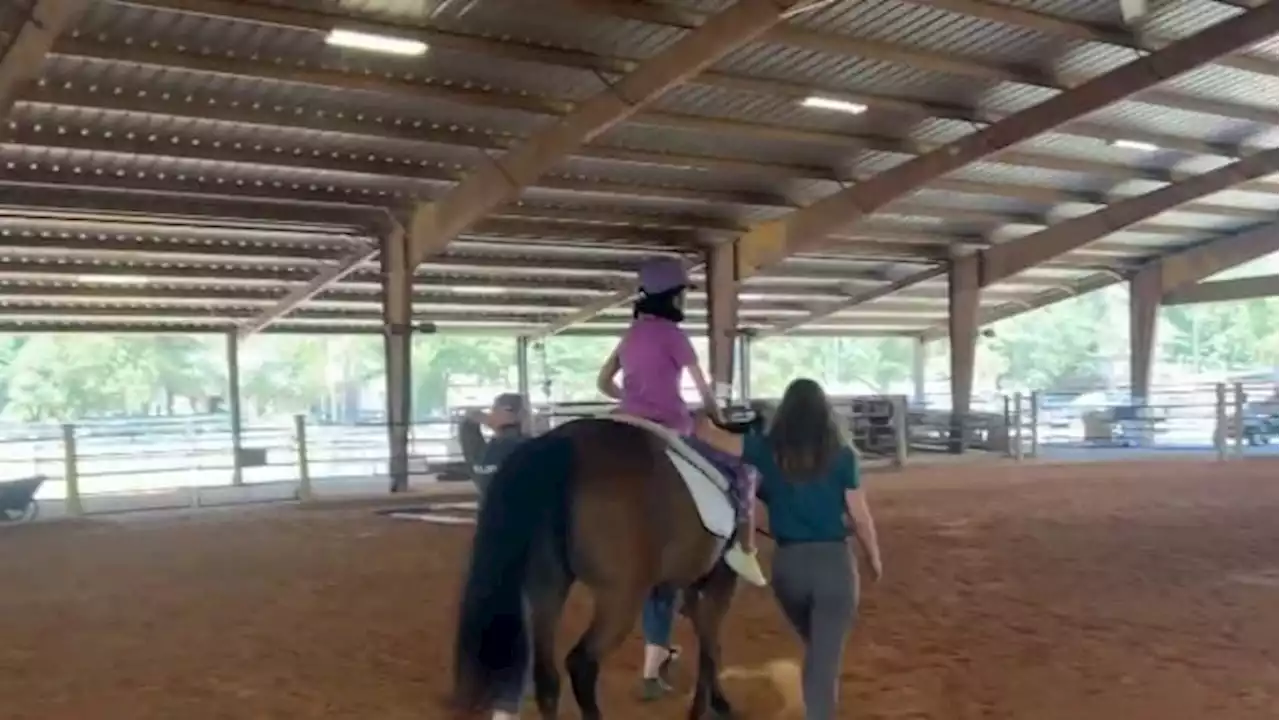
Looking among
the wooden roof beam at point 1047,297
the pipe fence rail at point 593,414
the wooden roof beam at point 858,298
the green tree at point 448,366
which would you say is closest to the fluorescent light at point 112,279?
the pipe fence rail at point 593,414

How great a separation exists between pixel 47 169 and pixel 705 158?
7.06 metres

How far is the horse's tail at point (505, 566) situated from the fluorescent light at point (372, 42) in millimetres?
6611

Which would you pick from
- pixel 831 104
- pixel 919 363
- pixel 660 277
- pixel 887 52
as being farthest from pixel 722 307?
pixel 660 277

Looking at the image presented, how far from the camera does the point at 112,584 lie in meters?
7.30

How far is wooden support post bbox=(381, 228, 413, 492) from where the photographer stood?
46.2ft

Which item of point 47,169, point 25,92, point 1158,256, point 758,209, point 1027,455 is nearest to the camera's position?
point 25,92

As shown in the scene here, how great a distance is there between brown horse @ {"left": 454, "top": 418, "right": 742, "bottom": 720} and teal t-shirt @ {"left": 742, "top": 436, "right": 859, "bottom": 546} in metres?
0.39

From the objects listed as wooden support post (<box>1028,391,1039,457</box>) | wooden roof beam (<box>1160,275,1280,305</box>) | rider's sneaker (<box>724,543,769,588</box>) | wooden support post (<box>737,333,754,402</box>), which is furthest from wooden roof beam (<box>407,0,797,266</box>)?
wooden roof beam (<box>1160,275,1280,305</box>)

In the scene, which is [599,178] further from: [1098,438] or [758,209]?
[1098,438]

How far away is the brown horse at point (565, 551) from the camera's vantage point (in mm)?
3131

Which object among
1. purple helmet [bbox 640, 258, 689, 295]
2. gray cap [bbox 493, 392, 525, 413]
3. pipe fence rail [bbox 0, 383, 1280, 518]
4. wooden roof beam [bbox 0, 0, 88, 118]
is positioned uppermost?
wooden roof beam [bbox 0, 0, 88, 118]

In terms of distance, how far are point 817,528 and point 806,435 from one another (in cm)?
26

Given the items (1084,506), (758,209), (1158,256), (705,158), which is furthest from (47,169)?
(1158,256)

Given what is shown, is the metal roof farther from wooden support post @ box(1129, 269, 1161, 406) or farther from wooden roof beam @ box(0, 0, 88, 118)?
wooden support post @ box(1129, 269, 1161, 406)
